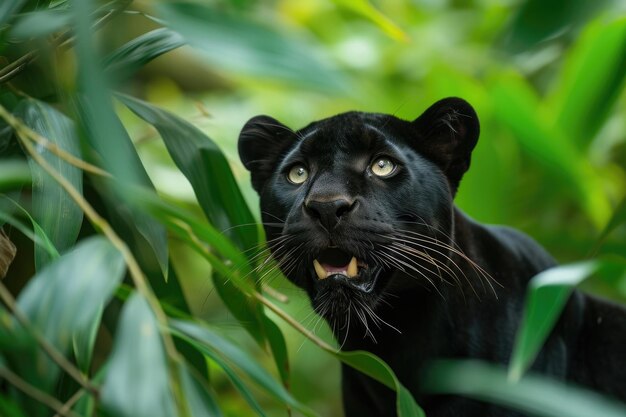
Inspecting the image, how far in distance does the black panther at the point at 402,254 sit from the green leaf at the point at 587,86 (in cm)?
87

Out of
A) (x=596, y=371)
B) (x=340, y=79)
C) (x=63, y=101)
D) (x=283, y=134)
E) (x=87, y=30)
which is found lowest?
(x=596, y=371)

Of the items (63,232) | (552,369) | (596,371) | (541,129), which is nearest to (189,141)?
(63,232)

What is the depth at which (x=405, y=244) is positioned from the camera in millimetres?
2020

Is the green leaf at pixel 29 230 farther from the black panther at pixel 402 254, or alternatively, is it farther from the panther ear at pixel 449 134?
the panther ear at pixel 449 134

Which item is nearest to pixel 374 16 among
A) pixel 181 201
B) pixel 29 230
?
pixel 29 230

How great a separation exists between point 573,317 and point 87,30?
177 cm

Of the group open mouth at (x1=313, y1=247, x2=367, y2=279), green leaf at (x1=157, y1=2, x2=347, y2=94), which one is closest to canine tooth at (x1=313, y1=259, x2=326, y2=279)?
open mouth at (x1=313, y1=247, x2=367, y2=279)

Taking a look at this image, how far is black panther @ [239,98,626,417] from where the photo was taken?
193 cm

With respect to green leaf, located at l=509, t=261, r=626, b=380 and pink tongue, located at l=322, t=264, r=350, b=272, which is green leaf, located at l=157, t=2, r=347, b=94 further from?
pink tongue, located at l=322, t=264, r=350, b=272

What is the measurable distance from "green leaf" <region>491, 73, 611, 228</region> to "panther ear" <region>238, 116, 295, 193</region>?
135cm

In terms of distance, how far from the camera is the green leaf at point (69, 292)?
48.5 inches

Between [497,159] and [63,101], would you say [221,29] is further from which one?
[497,159]

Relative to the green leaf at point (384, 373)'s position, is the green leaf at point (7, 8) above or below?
above

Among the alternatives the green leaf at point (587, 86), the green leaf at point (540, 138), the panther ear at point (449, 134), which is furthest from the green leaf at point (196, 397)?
the green leaf at point (540, 138)
